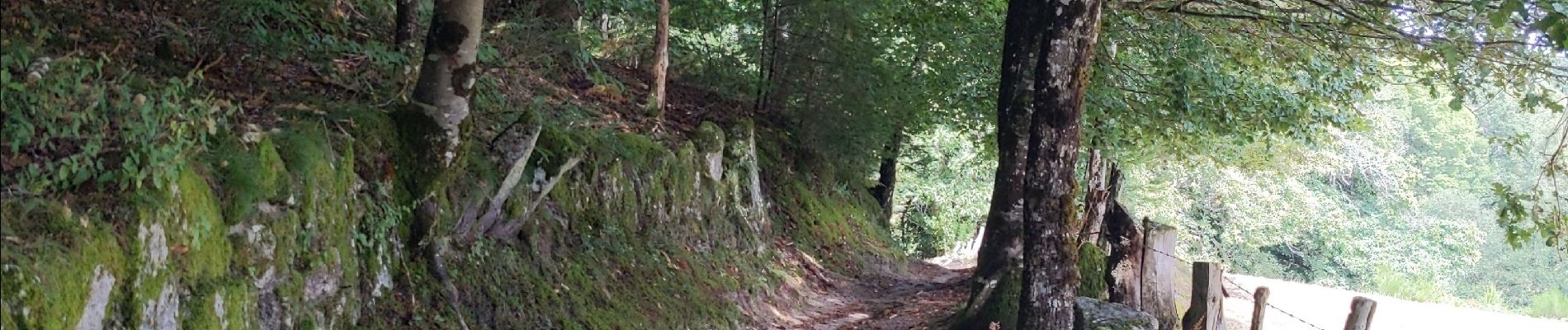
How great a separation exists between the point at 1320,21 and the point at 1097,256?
4208 mm

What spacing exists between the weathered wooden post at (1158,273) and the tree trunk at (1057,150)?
1528mm

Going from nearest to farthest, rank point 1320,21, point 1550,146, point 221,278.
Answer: point 221,278 → point 1320,21 → point 1550,146

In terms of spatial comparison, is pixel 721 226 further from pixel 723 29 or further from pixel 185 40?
pixel 185 40

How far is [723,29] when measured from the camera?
49.5ft

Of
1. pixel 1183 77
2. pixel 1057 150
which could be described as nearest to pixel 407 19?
pixel 1057 150

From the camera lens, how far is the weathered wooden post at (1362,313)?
684 cm

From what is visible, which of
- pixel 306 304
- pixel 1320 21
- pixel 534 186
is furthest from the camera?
pixel 1320 21

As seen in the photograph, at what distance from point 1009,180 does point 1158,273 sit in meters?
1.65

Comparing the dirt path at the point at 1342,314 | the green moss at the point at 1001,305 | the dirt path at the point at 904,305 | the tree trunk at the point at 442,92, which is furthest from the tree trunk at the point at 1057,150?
the dirt path at the point at 1342,314

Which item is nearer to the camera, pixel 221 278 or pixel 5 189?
pixel 5 189

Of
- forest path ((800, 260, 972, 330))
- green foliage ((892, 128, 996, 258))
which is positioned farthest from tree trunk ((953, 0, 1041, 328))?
green foliage ((892, 128, 996, 258))

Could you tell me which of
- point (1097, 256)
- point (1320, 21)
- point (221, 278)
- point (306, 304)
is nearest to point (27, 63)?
point (221, 278)

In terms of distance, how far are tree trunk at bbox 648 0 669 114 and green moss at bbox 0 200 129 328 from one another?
332 inches

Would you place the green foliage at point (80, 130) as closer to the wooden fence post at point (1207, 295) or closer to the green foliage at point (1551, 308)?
the wooden fence post at point (1207, 295)
